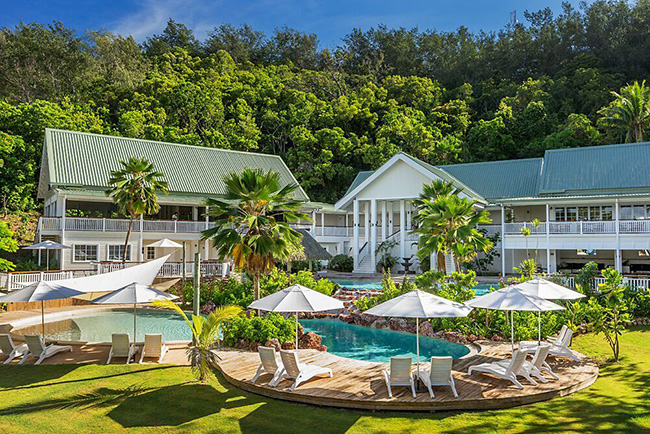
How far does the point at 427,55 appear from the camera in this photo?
2899 inches

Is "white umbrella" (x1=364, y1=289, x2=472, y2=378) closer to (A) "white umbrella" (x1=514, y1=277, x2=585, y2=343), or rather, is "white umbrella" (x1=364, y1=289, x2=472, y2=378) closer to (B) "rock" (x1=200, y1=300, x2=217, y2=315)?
(A) "white umbrella" (x1=514, y1=277, x2=585, y2=343)

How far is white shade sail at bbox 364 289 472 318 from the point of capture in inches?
380

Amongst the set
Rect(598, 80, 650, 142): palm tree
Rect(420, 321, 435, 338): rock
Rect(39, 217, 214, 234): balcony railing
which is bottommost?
Rect(420, 321, 435, 338): rock

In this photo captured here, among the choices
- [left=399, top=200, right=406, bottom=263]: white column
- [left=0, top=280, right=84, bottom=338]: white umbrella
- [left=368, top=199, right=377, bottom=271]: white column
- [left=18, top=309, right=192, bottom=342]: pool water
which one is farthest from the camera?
[left=368, top=199, right=377, bottom=271]: white column

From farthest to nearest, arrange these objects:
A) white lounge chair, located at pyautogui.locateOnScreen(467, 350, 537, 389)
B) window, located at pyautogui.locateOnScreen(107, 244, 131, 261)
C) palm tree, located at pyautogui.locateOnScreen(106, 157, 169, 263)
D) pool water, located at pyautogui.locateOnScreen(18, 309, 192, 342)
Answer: window, located at pyautogui.locateOnScreen(107, 244, 131, 261) → palm tree, located at pyautogui.locateOnScreen(106, 157, 169, 263) → pool water, located at pyautogui.locateOnScreen(18, 309, 192, 342) → white lounge chair, located at pyautogui.locateOnScreen(467, 350, 537, 389)

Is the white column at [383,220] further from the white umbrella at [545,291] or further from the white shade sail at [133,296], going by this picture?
the white shade sail at [133,296]

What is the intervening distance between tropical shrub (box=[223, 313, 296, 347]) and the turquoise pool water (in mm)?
1620

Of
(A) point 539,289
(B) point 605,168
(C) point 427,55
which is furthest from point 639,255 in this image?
(C) point 427,55

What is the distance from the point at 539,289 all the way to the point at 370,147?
127 feet

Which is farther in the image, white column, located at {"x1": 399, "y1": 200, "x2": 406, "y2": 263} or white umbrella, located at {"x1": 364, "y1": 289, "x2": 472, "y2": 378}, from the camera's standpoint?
white column, located at {"x1": 399, "y1": 200, "x2": 406, "y2": 263}

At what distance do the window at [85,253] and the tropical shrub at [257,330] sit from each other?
19.5 metres

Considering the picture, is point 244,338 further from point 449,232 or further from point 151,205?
point 151,205

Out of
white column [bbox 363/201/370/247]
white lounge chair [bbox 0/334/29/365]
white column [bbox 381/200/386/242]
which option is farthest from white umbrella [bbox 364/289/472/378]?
white column [bbox 363/201/370/247]

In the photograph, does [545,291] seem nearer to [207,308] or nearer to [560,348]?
[560,348]
